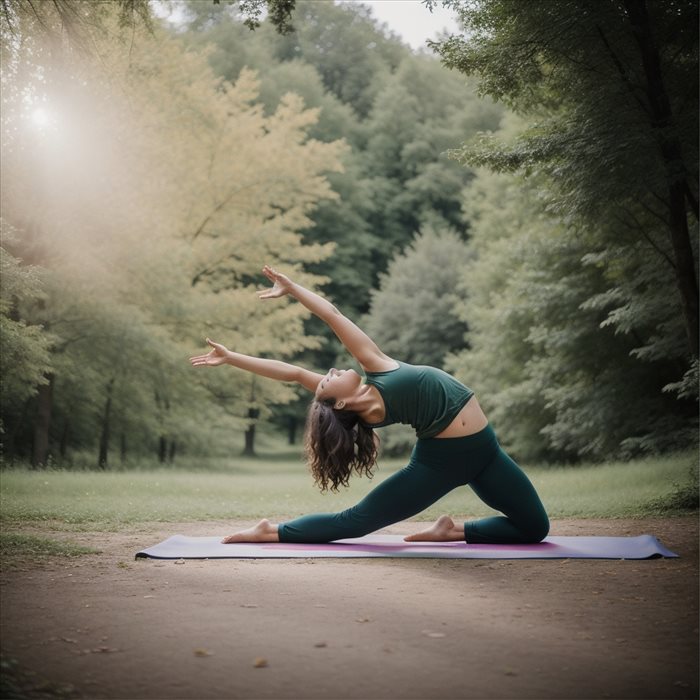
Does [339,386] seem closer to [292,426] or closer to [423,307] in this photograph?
[423,307]

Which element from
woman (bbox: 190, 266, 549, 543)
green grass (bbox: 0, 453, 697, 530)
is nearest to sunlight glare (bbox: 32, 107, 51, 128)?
green grass (bbox: 0, 453, 697, 530)

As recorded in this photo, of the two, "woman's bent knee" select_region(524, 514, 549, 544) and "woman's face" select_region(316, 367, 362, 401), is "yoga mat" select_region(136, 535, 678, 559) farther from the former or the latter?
"woman's face" select_region(316, 367, 362, 401)

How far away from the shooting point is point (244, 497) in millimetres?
10969

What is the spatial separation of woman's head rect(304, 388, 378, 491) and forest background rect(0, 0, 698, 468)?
3844 millimetres

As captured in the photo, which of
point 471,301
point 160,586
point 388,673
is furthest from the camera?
point 471,301

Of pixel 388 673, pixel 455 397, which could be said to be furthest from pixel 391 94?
pixel 388 673

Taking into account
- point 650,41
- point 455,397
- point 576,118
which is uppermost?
point 650,41

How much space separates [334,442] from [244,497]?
5848 millimetres

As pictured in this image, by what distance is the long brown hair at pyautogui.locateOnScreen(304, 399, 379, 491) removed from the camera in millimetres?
5453

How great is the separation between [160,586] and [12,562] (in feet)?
4.95

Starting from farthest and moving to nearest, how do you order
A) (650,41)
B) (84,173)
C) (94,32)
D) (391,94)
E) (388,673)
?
(391,94), (84,173), (94,32), (650,41), (388,673)

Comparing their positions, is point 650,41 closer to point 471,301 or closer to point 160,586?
point 160,586

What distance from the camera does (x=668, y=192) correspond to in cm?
816

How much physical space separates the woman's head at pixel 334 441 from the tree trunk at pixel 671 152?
14.0ft
